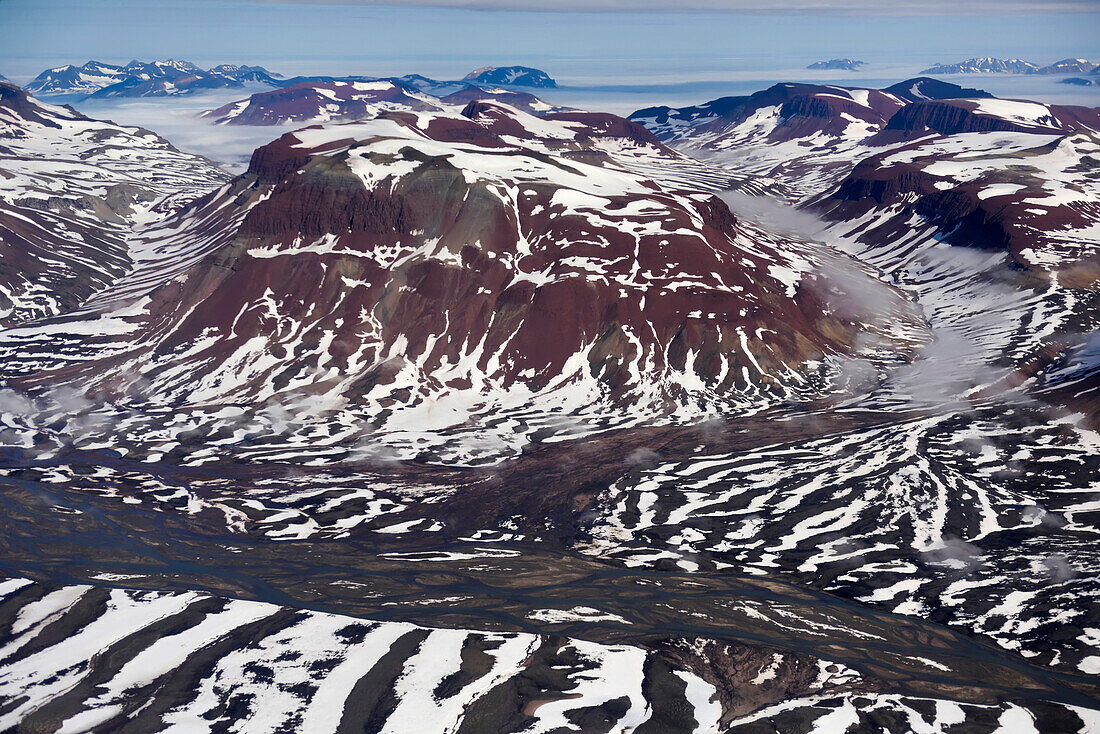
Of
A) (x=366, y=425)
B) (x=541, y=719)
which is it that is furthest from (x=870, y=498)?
(x=366, y=425)

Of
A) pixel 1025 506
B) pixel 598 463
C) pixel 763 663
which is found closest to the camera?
pixel 763 663

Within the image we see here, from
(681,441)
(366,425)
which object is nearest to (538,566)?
(681,441)

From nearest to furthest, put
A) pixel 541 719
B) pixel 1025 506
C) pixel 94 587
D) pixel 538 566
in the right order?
pixel 541 719, pixel 94 587, pixel 538 566, pixel 1025 506

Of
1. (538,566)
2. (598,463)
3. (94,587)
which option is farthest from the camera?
(598,463)

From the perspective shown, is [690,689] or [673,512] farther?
[673,512]

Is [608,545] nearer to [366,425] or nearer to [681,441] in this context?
A: [681,441]

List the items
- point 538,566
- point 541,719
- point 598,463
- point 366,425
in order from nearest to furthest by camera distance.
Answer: point 541,719 < point 538,566 < point 598,463 < point 366,425

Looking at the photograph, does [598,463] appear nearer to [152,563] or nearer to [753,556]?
[753,556]

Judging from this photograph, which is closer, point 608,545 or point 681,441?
point 608,545
